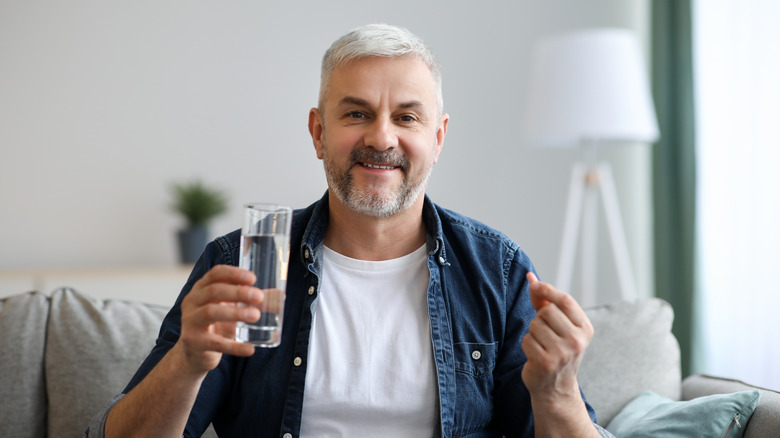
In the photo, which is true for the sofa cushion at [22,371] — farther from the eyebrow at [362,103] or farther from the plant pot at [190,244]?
the plant pot at [190,244]

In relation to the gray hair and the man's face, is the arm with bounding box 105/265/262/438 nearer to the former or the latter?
the man's face

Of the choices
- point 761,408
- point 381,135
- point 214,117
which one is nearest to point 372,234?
point 381,135

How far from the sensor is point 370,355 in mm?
1496

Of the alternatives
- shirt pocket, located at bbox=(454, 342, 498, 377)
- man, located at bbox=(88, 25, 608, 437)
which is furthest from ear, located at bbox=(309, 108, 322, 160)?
shirt pocket, located at bbox=(454, 342, 498, 377)

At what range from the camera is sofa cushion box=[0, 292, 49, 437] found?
1.77m

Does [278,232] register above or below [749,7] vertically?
below

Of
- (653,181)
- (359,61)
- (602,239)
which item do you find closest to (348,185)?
(359,61)

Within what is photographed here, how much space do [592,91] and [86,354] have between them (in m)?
2.19

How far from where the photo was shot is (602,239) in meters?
4.05

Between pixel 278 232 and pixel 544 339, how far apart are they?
0.47m

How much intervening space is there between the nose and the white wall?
222 centimetres

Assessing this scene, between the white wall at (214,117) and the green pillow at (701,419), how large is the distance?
2299mm

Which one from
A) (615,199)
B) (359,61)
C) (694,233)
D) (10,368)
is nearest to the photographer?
(359,61)

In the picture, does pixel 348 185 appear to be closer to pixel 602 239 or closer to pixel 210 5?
pixel 210 5
